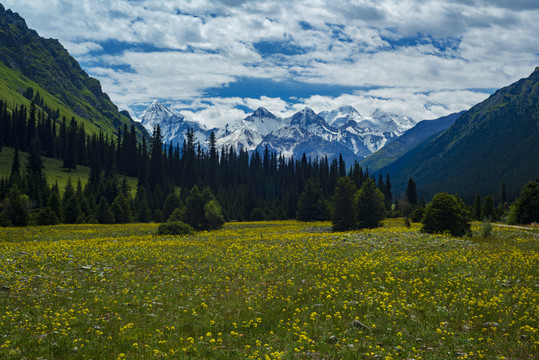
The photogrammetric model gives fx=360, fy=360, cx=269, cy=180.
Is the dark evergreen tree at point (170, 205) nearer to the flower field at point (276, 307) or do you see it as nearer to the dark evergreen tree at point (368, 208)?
the dark evergreen tree at point (368, 208)

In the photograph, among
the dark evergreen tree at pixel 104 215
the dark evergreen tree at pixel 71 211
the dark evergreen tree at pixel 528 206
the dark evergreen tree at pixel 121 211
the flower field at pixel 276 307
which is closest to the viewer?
the flower field at pixel 276 307

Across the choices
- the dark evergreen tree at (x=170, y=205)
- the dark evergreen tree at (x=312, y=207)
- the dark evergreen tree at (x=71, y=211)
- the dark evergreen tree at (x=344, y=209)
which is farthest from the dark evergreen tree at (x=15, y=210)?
the dark evergreen tree at (x=312, y=207)

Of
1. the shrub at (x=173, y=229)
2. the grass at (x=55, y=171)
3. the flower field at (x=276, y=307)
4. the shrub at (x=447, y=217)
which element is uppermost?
the grass at (x=55, y=171)

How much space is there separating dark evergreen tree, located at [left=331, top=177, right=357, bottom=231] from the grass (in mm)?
79114

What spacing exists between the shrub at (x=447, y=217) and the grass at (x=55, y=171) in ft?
312

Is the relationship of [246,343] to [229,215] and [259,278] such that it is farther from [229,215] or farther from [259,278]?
[229,215]

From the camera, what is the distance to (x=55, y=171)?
11944 centimetres

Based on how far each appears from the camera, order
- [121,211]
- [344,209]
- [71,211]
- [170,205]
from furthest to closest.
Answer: [170,205] < [121,211] < [71,211] < [344,209]

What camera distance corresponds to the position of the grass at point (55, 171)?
10662cm

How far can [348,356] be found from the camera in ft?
31.0

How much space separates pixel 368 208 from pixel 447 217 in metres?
18.1

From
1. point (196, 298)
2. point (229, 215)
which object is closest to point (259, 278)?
point (196, 298)

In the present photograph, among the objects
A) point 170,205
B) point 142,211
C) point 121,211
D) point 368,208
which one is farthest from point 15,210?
point 368,208

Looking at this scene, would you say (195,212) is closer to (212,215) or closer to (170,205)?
(212,215)
